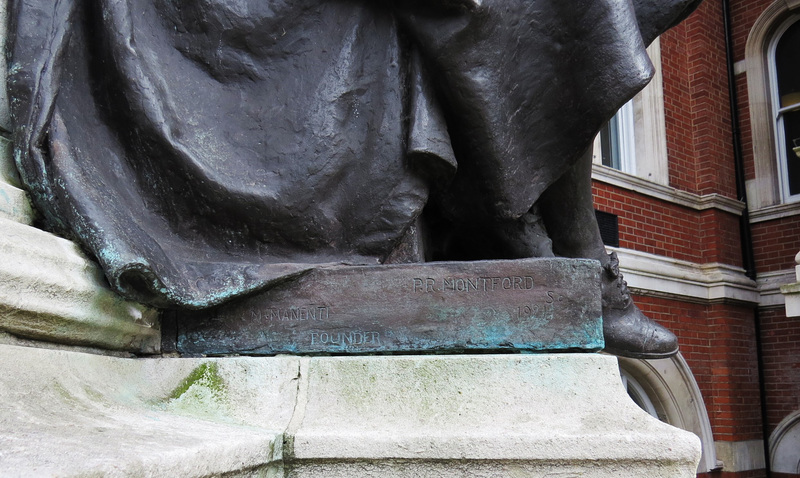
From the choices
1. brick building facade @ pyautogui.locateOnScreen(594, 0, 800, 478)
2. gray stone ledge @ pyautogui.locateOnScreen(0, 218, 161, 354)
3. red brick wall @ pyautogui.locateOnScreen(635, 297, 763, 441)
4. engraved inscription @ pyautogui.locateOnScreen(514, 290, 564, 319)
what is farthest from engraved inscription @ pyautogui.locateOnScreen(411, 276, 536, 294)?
red brick wall @ pyautogui.locateOnScreen(635, 297, 763, 441)

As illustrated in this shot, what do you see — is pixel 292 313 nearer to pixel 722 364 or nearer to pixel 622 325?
pixel 622 325

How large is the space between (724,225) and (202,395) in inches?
383

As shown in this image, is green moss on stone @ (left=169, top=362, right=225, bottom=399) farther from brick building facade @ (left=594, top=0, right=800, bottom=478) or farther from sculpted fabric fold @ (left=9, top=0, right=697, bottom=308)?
brick building facade @ (left=594, top=0, right=800, bottom=478)

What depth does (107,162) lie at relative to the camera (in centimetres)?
168

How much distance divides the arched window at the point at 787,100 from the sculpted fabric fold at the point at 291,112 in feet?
32.1

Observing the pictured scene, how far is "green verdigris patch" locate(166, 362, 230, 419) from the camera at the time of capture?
1.58 metres

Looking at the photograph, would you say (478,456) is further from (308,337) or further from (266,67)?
(266,67)

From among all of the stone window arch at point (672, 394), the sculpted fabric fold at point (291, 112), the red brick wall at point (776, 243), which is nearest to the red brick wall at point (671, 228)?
the red brick wall at point (776, 243)

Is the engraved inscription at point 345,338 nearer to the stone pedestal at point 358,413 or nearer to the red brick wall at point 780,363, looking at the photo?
the stone pedestal at point 358,413

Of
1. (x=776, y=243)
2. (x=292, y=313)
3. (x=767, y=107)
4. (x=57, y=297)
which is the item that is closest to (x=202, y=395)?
(x=292, y=313)

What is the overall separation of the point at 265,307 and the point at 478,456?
1.90 feet

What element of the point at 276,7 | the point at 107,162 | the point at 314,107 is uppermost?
the point at 276,7

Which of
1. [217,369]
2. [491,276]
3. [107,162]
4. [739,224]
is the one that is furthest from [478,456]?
[739,224]

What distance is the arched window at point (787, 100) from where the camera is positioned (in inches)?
414
